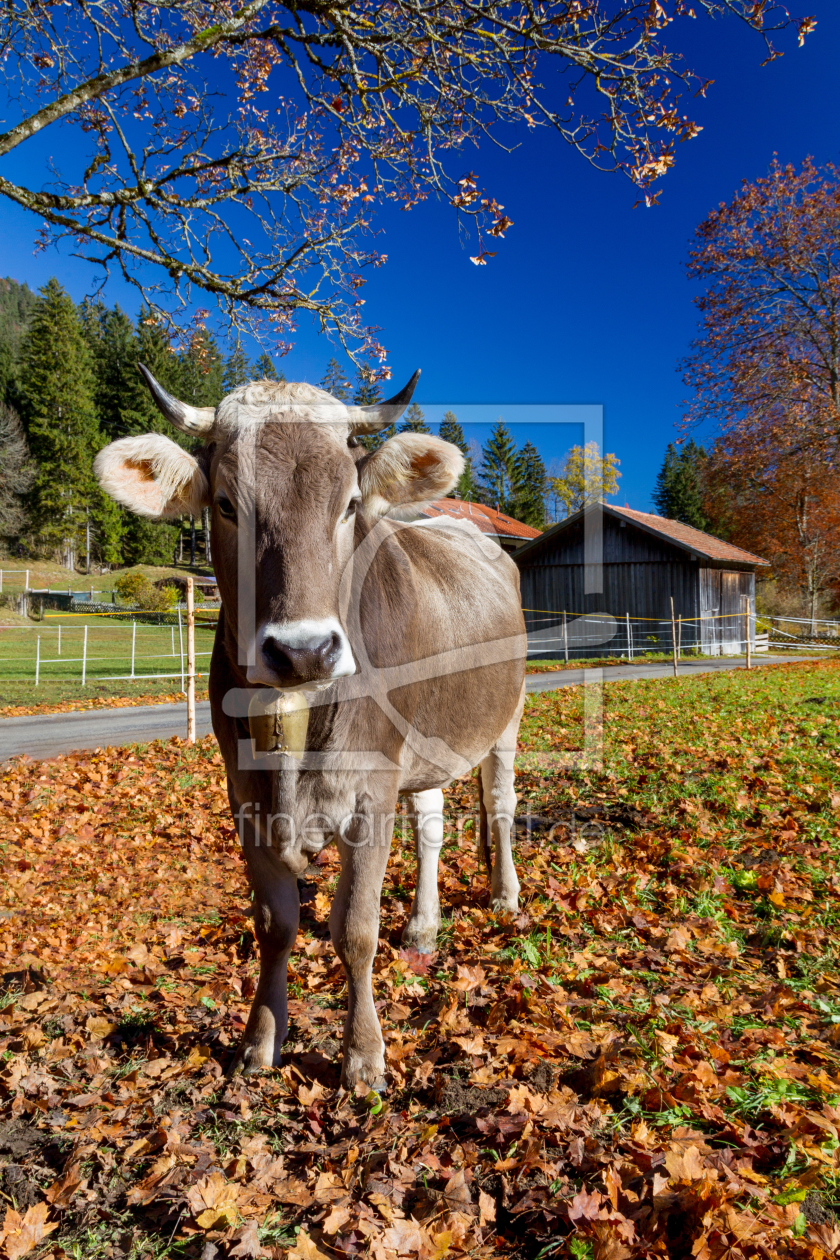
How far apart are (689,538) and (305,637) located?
32433mm

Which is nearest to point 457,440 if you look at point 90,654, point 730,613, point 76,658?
point 76,658

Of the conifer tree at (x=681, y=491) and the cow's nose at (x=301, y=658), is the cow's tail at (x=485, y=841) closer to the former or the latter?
the cow's nose at (x=301, y=658)

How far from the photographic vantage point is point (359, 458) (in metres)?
2.78

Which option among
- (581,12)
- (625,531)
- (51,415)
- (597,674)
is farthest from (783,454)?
(51,415)

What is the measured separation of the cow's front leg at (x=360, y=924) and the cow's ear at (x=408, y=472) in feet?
4.12

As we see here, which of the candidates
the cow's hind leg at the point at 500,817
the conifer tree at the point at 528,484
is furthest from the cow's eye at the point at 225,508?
the conifer tree at the point at 528,484

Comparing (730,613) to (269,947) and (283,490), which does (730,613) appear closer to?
(269,947)

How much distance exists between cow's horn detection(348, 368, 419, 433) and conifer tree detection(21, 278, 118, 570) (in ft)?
165

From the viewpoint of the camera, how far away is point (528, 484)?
45.0 metres

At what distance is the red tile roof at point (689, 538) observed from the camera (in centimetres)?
2919

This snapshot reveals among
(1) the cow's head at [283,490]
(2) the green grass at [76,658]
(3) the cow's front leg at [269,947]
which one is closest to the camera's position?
(1) the cow's head at [283,490]

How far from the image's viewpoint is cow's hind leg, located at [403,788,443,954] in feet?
12.8

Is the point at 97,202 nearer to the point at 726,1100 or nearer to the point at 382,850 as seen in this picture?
the point at 382,850

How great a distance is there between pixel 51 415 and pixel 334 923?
55.6m
